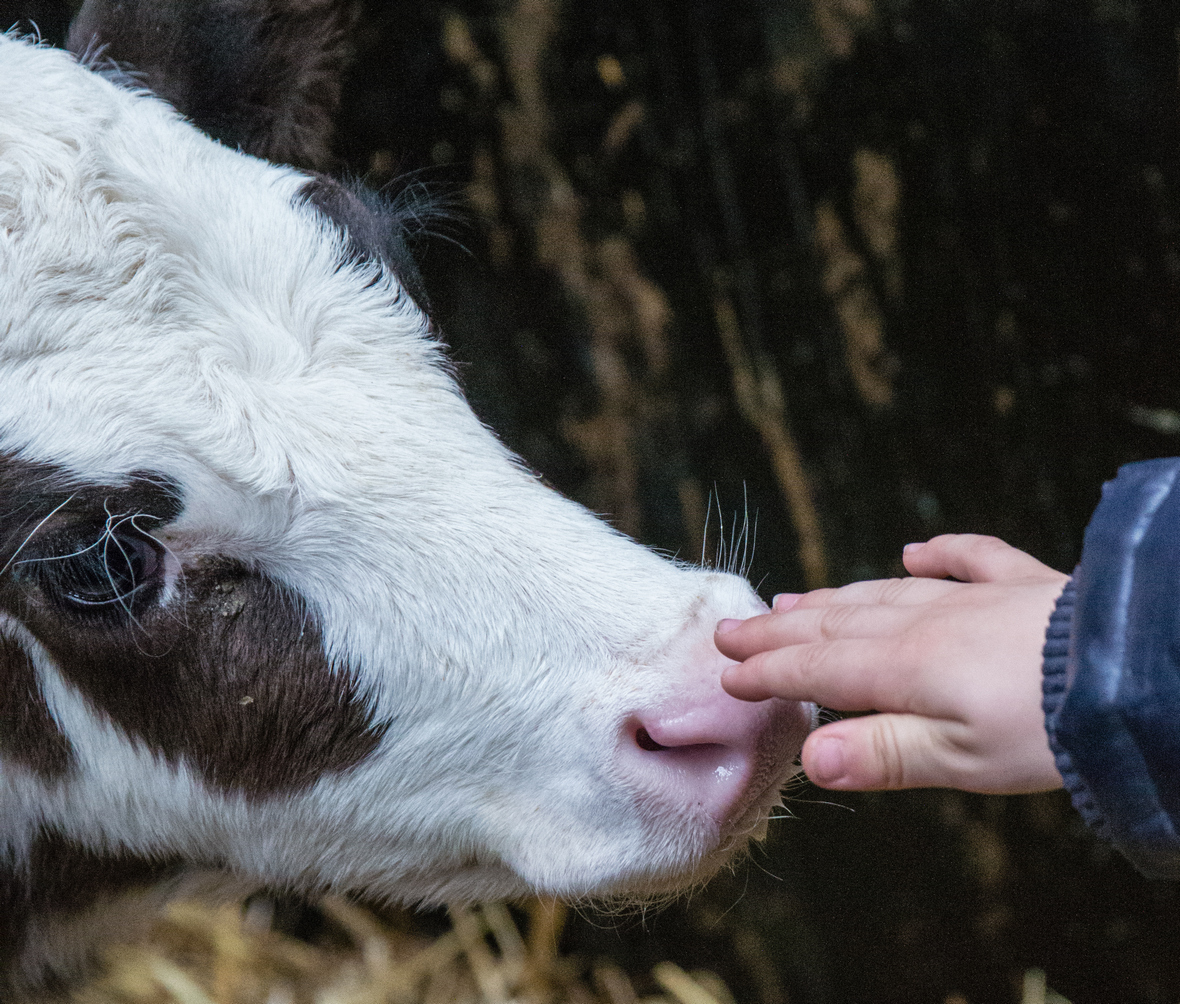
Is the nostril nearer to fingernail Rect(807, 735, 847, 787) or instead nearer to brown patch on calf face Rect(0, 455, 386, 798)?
fingernail Rect(807, 735, 847, 787)

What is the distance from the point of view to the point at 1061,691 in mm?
902

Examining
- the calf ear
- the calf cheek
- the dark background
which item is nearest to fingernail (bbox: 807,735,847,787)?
the calf cheek

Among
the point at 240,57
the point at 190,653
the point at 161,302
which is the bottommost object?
the point at 190,653

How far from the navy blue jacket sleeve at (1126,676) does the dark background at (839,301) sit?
1023 millimetres

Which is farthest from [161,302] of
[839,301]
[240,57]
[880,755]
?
[839,301]

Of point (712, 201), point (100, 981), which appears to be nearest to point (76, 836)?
point (100, 981)

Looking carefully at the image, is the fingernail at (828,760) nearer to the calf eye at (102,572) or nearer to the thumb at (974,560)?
the thumb at (974,560)

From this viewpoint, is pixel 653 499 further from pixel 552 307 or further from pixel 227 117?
pixel 227 117

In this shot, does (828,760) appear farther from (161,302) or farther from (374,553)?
(161,302)

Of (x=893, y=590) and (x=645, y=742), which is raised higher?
(x=893, y=590)

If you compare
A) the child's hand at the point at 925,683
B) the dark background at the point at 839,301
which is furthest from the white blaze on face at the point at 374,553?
the dark background at the point at 839,301

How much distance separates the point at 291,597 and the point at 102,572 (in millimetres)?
207

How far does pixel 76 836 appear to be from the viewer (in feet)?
4.76

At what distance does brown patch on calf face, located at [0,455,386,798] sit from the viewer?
120cm
